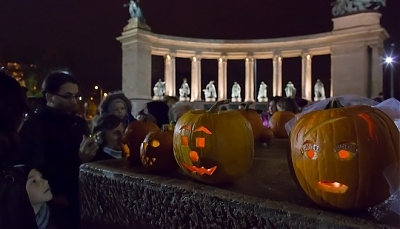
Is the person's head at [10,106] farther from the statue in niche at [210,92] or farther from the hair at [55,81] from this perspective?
the statue in niche at [210,92]

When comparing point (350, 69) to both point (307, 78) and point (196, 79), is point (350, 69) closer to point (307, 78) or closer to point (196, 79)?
point (307, 78)

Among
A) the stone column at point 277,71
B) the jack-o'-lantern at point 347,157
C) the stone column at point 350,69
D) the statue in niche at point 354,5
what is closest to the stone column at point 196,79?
the stone column at point 277,71

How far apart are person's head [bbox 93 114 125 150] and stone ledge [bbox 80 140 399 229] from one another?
135 cm

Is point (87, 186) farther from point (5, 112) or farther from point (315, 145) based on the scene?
point (315, 145)

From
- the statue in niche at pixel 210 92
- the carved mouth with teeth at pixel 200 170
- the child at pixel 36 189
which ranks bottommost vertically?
the child at pixel 36 189

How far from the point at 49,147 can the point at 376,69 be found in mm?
27106

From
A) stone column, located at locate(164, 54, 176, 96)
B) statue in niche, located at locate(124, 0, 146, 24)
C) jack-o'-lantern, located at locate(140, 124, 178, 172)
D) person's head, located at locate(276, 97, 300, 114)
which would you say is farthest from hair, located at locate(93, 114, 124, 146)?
stone column, located at locate(164, 54, 176, 96)

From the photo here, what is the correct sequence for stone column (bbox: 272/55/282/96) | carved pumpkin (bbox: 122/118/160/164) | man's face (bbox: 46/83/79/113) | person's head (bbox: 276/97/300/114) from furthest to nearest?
stone column (bbox: 272/55/282/96) < person's head (bbox: 276/97/300/114) < man's face (bbox: 46/83/79/113) < carved pumpkin (bbox: 122/118/160/164)

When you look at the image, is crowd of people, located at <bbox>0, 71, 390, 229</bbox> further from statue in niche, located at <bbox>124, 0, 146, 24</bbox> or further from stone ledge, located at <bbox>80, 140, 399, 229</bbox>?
statue in niche, located at <bbox>124, 0, 146, 24</bbox>

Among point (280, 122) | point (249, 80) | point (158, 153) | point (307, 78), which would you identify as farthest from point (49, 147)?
point (249, 80)

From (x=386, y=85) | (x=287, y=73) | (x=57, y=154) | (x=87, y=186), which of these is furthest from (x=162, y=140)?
(x=287, y=73)

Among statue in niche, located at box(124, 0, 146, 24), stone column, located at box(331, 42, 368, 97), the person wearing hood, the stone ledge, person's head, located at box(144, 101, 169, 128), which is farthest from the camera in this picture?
statue in niche, located at box(124, 0, 146, 24)

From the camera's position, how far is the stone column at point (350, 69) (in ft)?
85.9

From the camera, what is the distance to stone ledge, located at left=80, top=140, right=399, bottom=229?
61.0 inches
